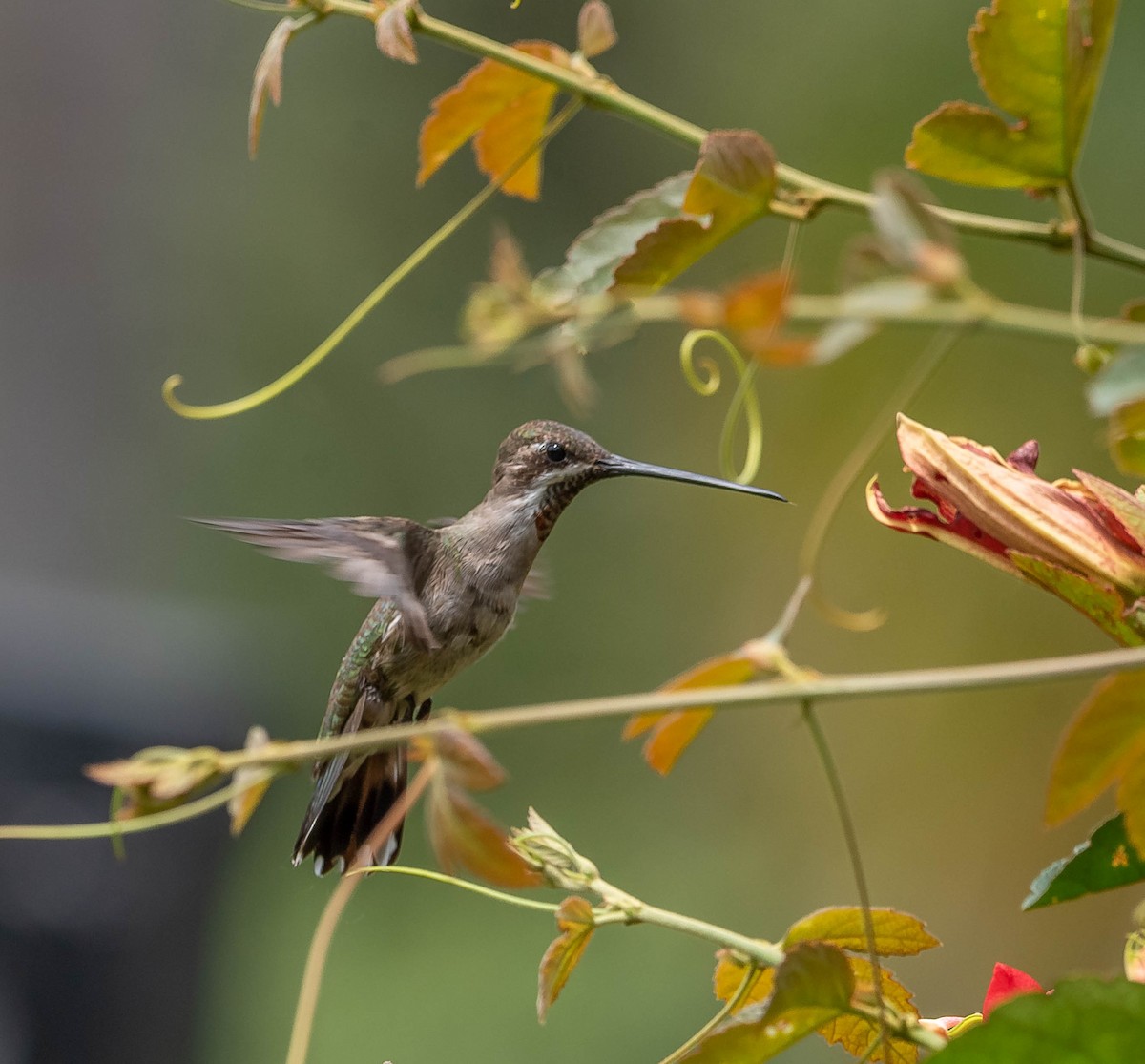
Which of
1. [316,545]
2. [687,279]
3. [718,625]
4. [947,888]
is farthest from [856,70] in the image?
[316,545]

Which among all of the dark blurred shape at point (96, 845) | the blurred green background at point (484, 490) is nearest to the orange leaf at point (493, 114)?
the blurred green background at point (484, 490)

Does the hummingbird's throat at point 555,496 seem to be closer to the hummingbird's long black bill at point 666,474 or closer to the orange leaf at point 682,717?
the hummingbird's long black bill at point 666,474

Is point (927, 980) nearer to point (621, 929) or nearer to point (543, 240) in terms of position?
point (621, 929)

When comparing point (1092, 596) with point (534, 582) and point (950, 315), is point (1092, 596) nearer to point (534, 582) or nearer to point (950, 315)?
point (950, 315)

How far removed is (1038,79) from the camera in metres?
0.36

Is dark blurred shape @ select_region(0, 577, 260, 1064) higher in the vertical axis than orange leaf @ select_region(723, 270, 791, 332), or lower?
higher

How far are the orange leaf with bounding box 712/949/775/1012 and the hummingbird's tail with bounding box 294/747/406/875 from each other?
0.39 metres

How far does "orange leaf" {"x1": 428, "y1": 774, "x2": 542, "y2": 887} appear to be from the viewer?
0.27 metres

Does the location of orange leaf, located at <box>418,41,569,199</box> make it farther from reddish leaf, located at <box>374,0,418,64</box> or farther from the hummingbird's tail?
the hummingbird's tail

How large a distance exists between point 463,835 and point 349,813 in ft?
1.91

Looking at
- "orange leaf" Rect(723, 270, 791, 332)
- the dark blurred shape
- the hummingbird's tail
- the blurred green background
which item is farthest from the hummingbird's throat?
the dark blurred shape

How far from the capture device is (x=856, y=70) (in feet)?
7.95

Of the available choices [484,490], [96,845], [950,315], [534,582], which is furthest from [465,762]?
[484,490]

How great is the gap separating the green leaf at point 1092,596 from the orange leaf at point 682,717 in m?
0.13
